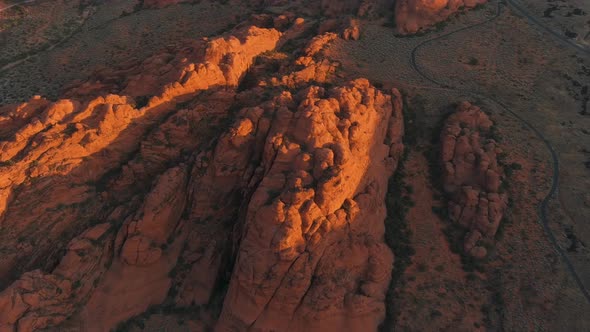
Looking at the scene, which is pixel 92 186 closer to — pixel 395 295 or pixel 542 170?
pixel 395 295

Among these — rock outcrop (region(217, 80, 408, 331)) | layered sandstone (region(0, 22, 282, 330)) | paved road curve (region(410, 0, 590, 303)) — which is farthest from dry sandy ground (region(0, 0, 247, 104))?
rock outcrop (region(217, 80, 408, 331))

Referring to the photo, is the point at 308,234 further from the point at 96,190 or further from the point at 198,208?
the point at 96,190

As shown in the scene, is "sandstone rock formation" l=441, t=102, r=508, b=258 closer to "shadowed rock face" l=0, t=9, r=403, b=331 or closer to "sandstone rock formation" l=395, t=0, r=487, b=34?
"shadowed rock face" l=0, t=9, r=403, b=331

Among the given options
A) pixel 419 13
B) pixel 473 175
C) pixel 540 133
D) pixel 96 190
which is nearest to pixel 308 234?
pixel 473 175

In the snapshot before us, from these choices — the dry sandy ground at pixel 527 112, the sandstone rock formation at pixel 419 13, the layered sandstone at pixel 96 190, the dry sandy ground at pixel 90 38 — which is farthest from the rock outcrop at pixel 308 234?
the dry sandy ground at pixel 90 38

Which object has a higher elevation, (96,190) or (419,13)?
(96,190)
